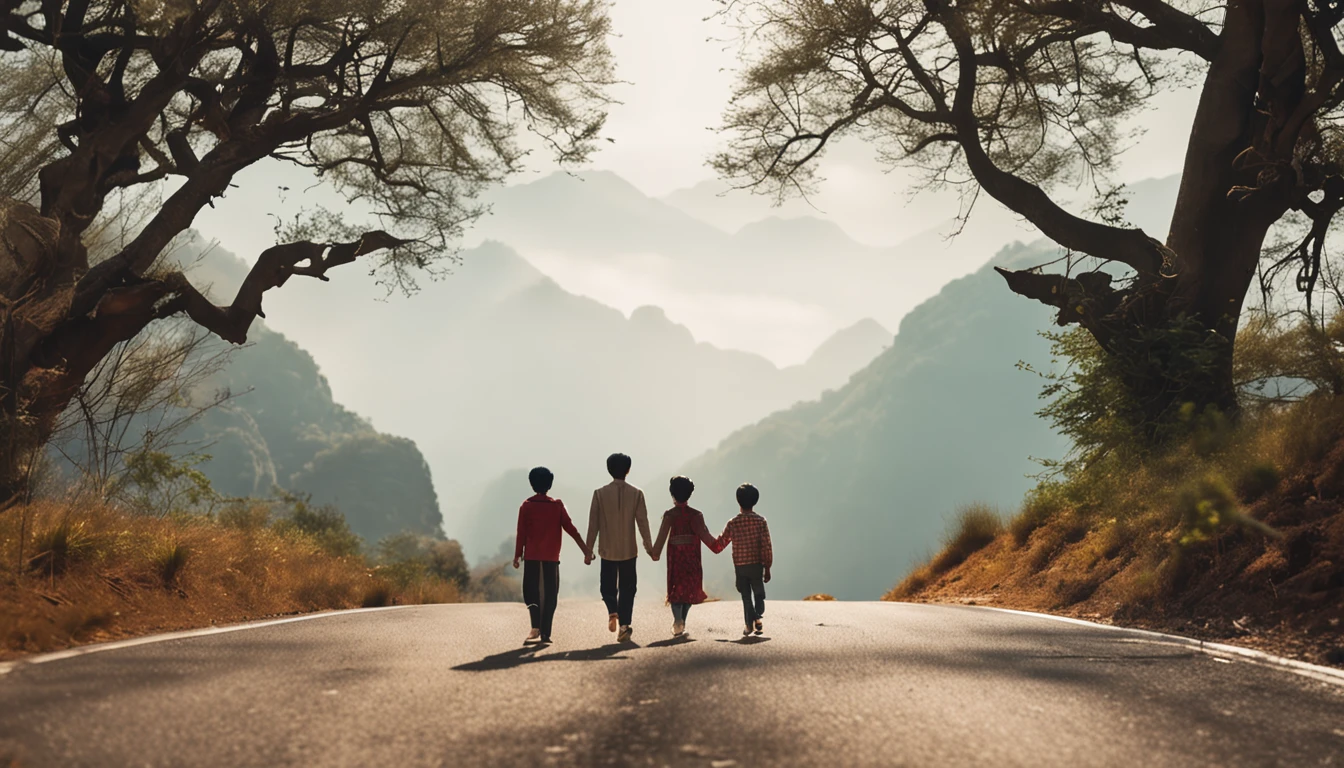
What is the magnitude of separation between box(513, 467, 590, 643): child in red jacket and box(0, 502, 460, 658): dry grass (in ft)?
10.2

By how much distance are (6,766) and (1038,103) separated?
16.3 meters

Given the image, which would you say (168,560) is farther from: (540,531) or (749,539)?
(749,539)

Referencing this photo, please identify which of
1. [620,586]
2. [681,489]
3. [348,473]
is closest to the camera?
[620,586]

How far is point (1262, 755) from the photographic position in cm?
398

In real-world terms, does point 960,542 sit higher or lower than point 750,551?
higher

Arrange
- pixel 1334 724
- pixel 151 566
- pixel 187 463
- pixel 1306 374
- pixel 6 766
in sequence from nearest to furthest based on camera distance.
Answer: pixel 6 766, pixel 1334 724, pixel 151 566, pixel 1306 374, pixel 187 463

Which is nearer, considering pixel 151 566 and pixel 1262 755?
pixel 1262 755

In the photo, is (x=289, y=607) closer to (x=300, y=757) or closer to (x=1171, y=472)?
(x=300, y=757)

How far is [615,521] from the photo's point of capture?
29.5ft

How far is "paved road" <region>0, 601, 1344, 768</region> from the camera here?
154 inches

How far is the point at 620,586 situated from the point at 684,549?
80 centimetres

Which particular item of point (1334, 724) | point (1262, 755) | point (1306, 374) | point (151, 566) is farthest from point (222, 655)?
point (1306, 374)

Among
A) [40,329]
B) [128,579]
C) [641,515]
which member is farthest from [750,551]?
[40,329]

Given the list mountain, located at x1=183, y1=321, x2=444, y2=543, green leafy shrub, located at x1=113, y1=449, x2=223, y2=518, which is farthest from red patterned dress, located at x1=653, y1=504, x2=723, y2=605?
mountain, located at x1=183, y1=321, x2=444, y2=543
